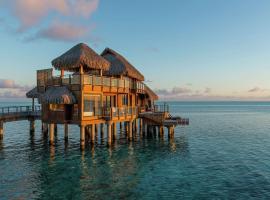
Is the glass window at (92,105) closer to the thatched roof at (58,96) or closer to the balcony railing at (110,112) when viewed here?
the balcony railing at (110,112)

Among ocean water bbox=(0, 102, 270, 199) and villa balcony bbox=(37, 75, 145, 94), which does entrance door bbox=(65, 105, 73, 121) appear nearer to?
villa balcony bbox=(37, 75, 145, 94)

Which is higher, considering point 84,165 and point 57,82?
point 57,82

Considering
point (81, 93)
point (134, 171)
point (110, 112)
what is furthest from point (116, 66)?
point (134, 171)

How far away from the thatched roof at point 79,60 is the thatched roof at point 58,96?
2654 mm

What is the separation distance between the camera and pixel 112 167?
23.3m

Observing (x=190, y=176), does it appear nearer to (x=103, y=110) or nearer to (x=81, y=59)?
(x=103, y=110)

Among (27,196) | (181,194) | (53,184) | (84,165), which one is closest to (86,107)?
(84,165)

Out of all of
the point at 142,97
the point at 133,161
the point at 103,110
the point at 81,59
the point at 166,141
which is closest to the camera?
the point at 133,161

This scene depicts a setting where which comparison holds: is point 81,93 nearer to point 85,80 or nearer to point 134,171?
point 85,80

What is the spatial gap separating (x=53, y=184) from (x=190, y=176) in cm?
1040

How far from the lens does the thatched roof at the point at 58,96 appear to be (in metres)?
26.9

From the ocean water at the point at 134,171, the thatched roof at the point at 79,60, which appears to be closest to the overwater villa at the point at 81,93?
the thatched roof at the point at 79,60

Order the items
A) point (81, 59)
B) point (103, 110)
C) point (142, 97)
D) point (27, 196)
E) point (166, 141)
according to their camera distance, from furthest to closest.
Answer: point (142, 97) → point (166, 141) → point (103, 110) → point (81, 59) → point (27, 196)

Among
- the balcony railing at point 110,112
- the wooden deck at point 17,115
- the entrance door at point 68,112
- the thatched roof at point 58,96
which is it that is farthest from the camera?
the wooden deck at point 17,115
